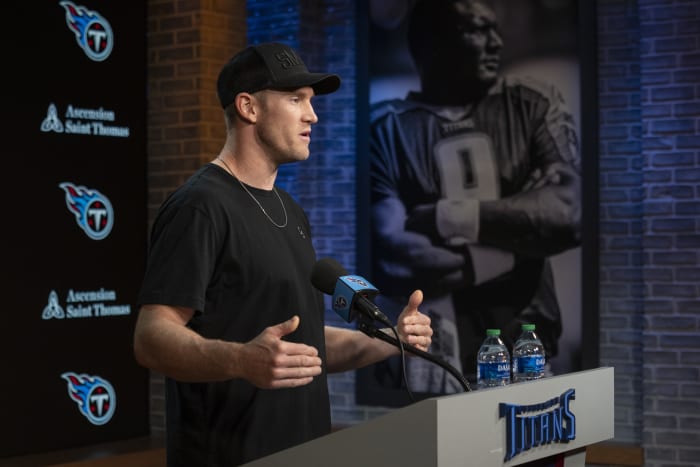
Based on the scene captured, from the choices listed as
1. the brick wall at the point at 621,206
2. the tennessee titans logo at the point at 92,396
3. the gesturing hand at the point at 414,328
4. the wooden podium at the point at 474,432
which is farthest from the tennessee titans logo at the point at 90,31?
the wooden podium at the point at 474,432

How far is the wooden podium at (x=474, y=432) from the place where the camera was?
176cm

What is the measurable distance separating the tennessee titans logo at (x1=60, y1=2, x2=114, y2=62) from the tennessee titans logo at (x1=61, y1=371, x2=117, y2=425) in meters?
1.75

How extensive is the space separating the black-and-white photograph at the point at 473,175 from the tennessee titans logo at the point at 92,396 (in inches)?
57.7

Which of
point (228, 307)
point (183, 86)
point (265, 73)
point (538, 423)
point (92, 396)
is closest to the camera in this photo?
point (538, 423)

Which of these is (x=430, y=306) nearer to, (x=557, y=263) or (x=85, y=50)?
(x=557, y=263)

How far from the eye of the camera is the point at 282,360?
188 cm

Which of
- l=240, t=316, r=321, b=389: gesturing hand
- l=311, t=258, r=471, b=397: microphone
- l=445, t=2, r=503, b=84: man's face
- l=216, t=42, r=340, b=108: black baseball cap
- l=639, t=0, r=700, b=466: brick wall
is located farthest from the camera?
l=445, t=2, r=503, b=84: man's face

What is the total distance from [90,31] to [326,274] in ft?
13.4

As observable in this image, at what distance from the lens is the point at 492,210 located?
6.08 metres

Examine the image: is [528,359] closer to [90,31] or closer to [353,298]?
[353,298]

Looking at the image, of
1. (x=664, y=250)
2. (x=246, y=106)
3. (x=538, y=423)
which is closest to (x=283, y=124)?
(x=246, y=106)

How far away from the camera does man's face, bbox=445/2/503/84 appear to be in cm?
611

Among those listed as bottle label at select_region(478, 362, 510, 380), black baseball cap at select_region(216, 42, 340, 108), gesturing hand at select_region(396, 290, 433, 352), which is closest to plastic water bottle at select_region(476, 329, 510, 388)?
bottle label at select_region(478, 362, 510, 380)

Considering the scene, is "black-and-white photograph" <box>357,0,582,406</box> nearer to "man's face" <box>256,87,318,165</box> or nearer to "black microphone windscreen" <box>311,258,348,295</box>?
"man's face" <box>256,87,318,165</box>
